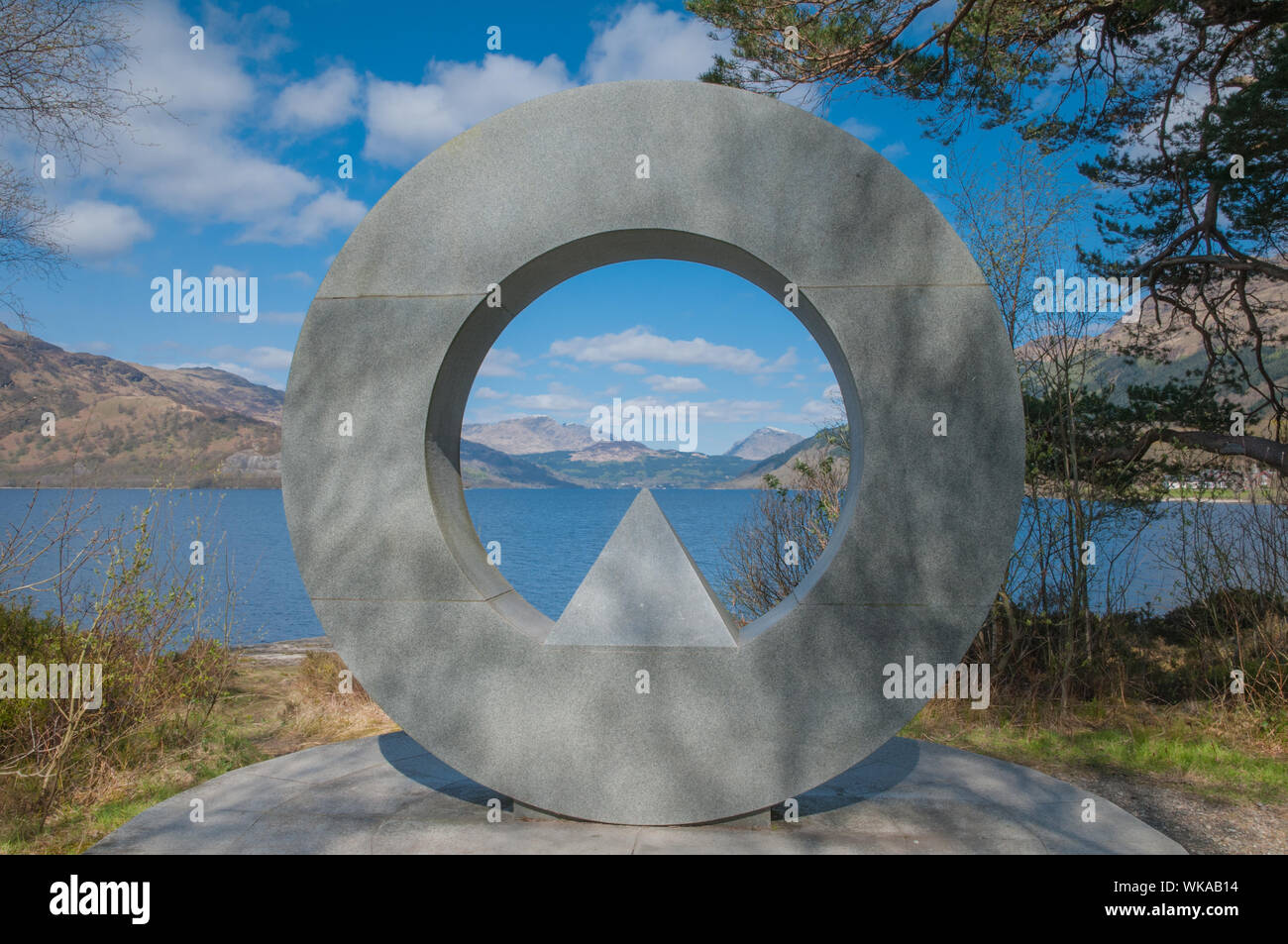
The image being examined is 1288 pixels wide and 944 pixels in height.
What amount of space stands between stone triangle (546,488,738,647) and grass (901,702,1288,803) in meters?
3.59

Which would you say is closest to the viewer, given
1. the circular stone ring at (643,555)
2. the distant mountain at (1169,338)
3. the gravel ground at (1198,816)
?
the circular stone ring at (643,555)

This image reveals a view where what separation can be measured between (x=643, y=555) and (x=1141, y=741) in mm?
5187

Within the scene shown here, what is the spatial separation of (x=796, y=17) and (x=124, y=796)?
31.0ft

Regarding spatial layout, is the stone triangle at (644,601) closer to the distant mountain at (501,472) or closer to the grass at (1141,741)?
the grass at (1141,741)

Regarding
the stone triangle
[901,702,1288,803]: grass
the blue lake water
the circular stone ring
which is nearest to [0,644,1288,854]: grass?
[901,702,1288,803]: grass

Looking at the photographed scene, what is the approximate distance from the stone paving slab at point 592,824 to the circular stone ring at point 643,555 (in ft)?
0.79

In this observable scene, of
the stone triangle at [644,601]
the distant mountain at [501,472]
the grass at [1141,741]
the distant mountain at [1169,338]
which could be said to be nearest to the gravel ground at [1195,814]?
the grass at [1141,741]

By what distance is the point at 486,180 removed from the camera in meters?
4.61

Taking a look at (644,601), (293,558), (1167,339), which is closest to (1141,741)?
(644,601)

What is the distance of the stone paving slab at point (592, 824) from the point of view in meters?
4.18
